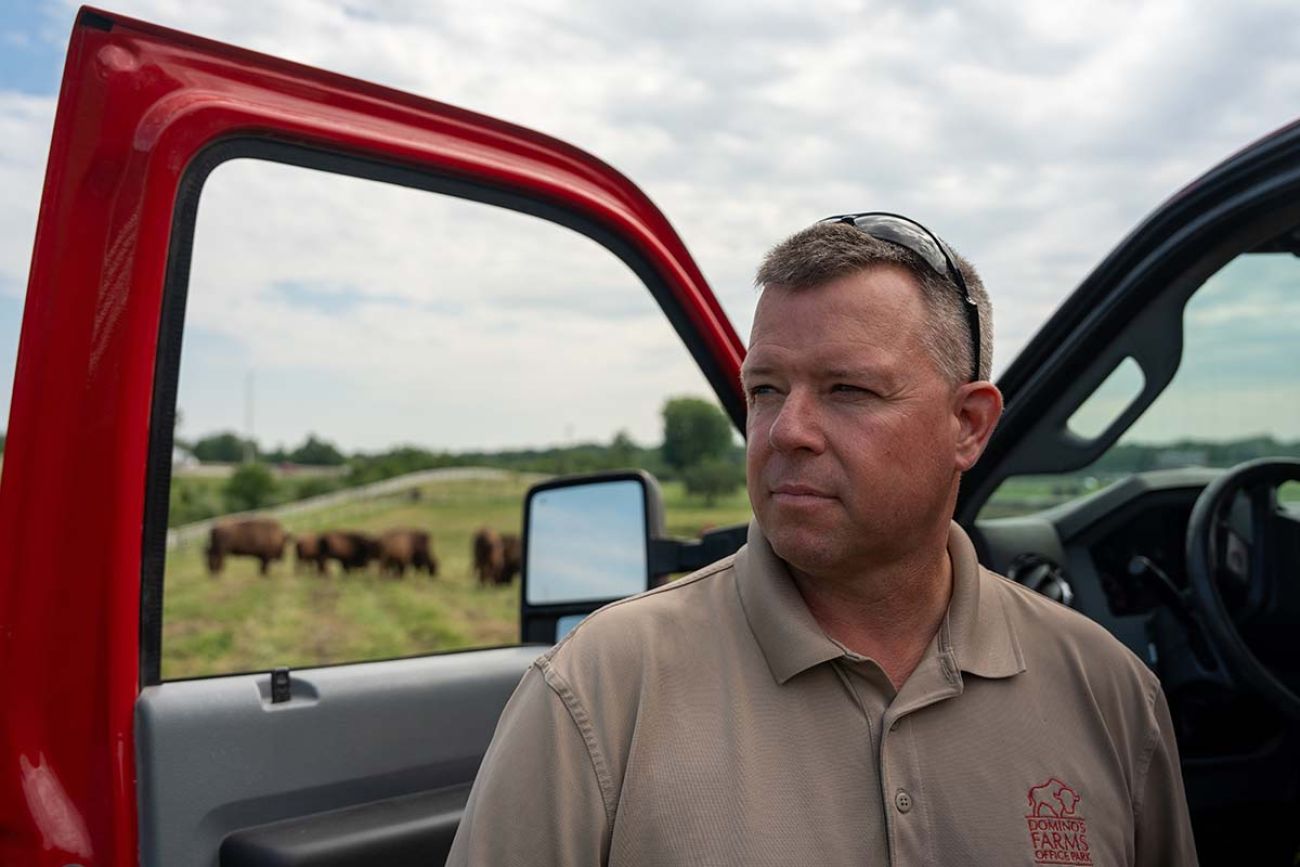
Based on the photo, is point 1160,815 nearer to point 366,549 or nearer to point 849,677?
point 849,677

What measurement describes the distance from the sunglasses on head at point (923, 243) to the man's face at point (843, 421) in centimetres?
6

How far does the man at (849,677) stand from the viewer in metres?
1.49

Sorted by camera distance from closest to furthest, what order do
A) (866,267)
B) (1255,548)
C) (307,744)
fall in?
(866,267) < (307,744) < (1255,548)

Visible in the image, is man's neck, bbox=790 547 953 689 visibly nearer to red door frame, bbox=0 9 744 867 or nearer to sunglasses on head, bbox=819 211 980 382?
sunglasses on head, bbox=819 211 980 382

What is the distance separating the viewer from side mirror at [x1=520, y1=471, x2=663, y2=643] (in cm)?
262

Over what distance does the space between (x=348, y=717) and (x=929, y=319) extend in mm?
1121

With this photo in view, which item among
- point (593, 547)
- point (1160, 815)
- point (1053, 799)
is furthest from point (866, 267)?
point (593, 547)


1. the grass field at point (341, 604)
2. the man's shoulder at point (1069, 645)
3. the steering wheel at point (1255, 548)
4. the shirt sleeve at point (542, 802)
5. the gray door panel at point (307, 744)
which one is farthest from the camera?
the grass field at point (341, 604)

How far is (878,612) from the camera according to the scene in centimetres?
177

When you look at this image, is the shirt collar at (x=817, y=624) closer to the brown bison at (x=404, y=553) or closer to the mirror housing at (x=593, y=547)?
the mirror housing at (x=593, y=547)

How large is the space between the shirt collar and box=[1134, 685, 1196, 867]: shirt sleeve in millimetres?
243

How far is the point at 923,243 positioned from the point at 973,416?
0.28 m

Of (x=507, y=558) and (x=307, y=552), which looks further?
(x=507, y=558)

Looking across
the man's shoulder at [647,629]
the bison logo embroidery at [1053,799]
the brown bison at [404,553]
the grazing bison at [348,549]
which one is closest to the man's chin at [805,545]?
the man's shoulder at [647,629]
